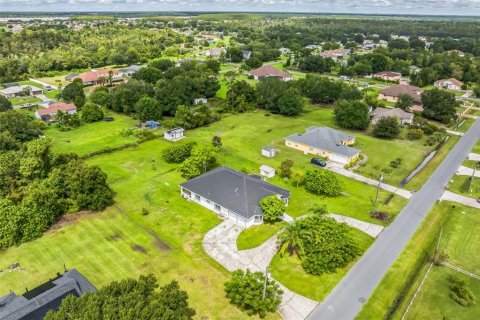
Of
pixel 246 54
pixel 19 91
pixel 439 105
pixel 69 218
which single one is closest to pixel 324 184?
pixel 69 218

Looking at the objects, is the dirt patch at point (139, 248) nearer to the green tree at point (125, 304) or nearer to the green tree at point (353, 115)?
the green tree at point (125, 304)

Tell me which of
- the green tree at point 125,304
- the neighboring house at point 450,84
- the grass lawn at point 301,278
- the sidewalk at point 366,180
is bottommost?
the neighboring house at point 450,84

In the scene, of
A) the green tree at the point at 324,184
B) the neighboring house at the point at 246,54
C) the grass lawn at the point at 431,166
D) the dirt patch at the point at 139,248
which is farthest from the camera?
the neighboring house at the point at 246,54

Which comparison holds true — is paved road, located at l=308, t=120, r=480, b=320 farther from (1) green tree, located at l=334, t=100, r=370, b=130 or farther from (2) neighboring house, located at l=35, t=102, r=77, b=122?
(2) neighboring house, located at l=35, t=102, r=77, b=122

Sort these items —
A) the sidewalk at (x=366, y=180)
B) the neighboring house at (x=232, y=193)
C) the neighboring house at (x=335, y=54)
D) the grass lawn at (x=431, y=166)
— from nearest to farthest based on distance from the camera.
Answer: the neighboring house at (x=232, y=193), the sidewalk at (x=366, y=180), the grass lawn at (x=431, y=166), the neighboring house at (x=335, y=54)

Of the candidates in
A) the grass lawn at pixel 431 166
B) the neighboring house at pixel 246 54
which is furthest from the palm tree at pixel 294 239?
the neighboring house at pixel 246 54

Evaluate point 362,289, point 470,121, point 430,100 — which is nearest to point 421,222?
point 362,289

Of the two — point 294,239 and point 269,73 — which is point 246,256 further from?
point 269,73

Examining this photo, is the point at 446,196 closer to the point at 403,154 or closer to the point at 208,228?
the point at 403,154
